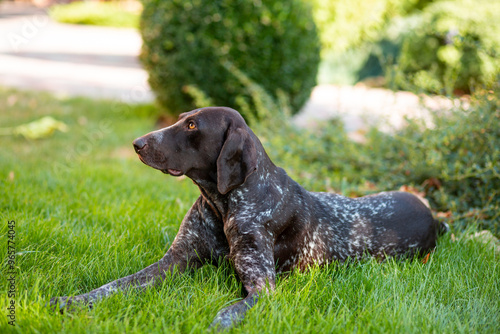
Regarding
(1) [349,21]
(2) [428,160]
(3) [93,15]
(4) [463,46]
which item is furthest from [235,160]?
(3) [93,15]

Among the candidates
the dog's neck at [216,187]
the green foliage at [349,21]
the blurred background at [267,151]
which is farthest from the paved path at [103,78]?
the dog's neck at [216,187]

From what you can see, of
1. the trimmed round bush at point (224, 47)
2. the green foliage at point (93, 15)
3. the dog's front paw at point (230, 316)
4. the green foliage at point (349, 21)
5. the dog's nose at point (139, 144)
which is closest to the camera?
the dog's front paw at point (230, 316)

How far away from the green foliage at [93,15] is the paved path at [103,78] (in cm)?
557

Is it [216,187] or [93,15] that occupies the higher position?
[93,15]

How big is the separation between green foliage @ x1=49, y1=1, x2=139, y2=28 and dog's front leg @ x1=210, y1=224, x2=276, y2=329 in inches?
981

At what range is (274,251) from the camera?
3.08 meters

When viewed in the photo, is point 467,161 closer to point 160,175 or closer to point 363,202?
point 363,202

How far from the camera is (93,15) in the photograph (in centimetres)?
2652

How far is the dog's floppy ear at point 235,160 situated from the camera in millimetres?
2770

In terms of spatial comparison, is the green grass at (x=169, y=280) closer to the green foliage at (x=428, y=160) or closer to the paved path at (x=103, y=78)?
the green foliage at (x=428, y=160)

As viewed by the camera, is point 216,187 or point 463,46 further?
point 463,46

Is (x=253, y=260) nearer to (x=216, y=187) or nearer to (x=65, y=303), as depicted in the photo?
(x=216, y=187)

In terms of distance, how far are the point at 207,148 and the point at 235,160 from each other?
199 millimetres

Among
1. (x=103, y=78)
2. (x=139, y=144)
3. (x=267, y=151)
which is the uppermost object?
(x=103, y=78)
